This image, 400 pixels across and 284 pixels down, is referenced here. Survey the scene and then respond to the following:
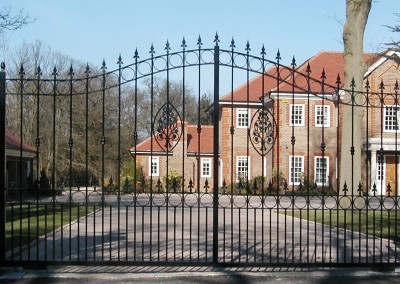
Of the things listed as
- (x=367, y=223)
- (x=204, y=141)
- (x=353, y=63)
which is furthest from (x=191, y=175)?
(x=367, y=223)

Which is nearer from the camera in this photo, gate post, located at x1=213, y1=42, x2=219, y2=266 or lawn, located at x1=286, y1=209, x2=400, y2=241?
gate post, located at x1=213, y1=42, x2=219, y2=266

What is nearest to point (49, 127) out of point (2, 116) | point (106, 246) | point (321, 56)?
point (321, 56)

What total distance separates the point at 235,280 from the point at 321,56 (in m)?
30.2

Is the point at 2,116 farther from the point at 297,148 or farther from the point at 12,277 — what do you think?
the point at 297,148

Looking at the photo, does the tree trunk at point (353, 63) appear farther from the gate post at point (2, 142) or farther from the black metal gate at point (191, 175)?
the gate post at point (2, 142)

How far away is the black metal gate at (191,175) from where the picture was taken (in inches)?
298

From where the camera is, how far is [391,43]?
9.13 m

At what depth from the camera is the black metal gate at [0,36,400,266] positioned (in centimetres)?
756

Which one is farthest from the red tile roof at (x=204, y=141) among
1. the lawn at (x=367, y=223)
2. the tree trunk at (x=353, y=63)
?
the tree trunk at (x=353, y=63)

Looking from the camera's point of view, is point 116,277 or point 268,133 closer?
point 116,277

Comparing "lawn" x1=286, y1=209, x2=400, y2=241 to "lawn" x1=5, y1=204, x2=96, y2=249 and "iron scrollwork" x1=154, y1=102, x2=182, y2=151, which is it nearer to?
"iron scrollwork" x1=154, y1=102, x2=182, y2=151

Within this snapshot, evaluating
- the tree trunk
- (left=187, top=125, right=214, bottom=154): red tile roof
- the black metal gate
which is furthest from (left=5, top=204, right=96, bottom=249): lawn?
(left=187, top=125, right=214, bottom=154): red tile roof

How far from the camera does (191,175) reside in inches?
1195

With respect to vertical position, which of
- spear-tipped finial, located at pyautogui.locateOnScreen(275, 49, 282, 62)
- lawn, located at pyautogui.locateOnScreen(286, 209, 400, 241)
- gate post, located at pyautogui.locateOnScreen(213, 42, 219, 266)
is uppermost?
spear-tipped finial, located at pyautogui.locateOnScreen(275, 49, 282, 62)
